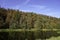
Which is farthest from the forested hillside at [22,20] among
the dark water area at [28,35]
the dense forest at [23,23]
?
the dark water area at [28,35]

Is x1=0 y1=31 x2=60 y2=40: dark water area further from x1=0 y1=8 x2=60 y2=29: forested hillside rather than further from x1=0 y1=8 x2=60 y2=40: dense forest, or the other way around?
x1=0 y1=8 x2=60 y2=29: forested hillside

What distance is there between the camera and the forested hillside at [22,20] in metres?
13.0

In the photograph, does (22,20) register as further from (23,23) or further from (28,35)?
(28,35)

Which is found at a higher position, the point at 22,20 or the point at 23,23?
the point at 22,20

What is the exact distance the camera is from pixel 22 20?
14.3m

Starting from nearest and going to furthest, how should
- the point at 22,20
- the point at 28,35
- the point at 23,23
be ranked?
the point at 28,35
the point at 23,23
the point at 22,20

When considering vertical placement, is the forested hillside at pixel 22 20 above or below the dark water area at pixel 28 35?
above

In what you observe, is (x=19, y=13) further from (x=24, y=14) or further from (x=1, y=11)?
(x=1, y=11)

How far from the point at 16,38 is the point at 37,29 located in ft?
7.23

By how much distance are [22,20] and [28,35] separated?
4.64ft

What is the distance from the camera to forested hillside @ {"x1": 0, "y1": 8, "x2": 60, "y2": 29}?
1298cm

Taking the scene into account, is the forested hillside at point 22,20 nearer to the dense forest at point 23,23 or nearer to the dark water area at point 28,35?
the dense forest at point 23,23

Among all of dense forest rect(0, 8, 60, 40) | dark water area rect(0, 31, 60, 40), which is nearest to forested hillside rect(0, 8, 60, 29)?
dense forest rect(0, 8, 60, 40)

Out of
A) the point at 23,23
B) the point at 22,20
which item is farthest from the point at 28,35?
the point at 22,20
